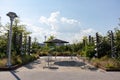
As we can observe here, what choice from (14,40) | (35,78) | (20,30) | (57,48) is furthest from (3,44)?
(57,48)

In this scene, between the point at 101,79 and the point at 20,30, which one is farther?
the point at 20,30

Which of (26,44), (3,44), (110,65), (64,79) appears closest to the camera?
(64,79)

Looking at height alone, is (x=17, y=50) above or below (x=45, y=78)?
above

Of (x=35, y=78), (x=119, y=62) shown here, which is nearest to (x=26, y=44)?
(x=119, y=62)

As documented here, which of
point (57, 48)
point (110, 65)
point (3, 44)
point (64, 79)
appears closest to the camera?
point (64, 79)

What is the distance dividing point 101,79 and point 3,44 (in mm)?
20428

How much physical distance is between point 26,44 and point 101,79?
2356cm

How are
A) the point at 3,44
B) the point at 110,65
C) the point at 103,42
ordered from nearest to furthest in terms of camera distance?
the point at 110,65
the point at 103,42
the point at 3,44

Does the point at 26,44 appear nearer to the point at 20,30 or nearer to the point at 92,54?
the point at 20,30

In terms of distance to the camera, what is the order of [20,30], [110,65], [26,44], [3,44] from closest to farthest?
[110,65] → [3,44] → [26,44] → [20,30]

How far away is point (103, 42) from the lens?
26469 millimetres

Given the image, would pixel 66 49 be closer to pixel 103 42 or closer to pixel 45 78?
pixel 103 42

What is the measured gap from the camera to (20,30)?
40969 mm

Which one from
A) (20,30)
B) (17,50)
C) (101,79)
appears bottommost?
(101,79)
